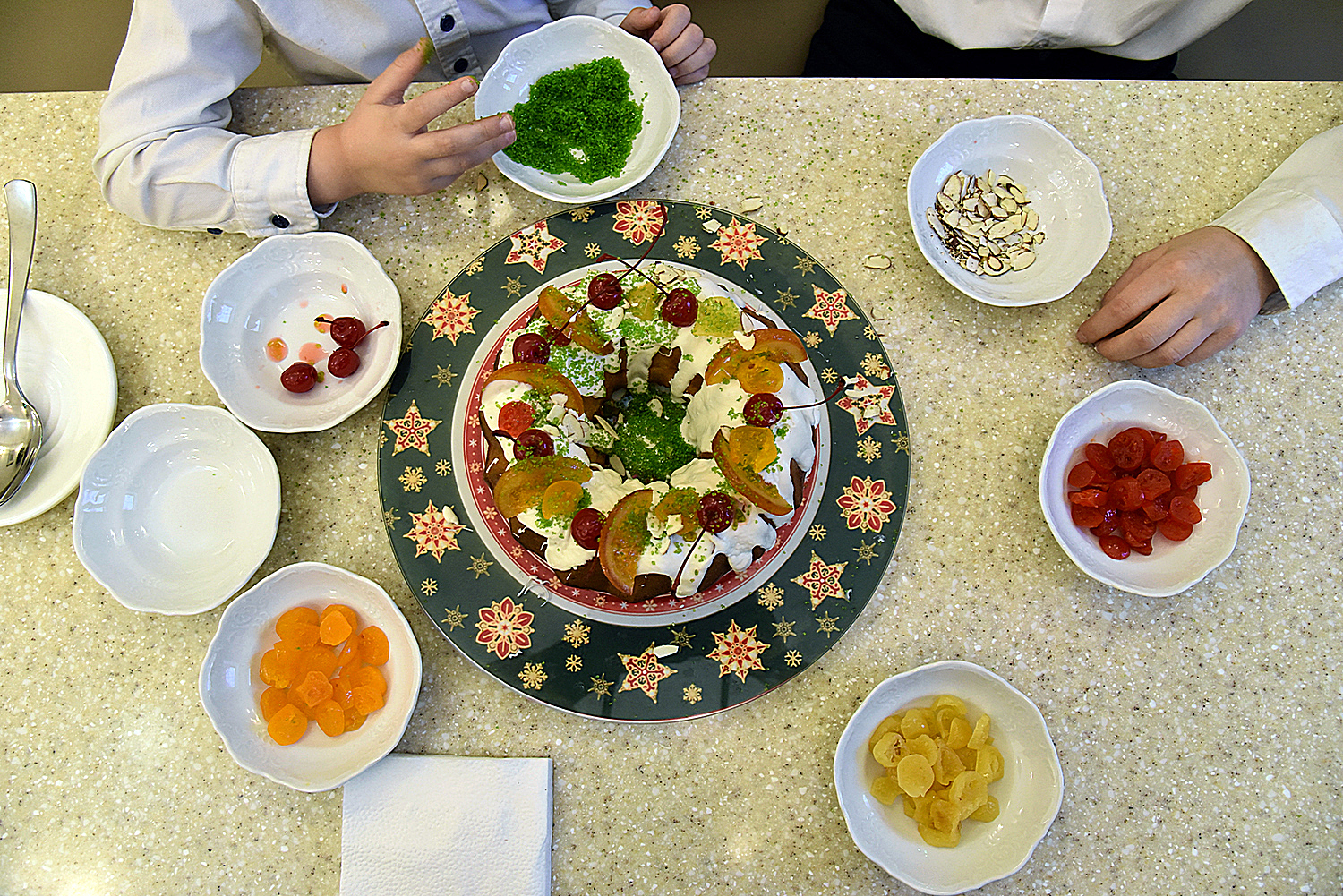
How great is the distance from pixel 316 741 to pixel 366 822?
13cm

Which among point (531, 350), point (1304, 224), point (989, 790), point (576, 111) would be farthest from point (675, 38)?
point (989, 790)

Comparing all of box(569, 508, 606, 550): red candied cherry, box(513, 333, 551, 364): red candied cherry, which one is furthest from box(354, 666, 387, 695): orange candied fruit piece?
box(513, 333, 551, 364): red candied cherry

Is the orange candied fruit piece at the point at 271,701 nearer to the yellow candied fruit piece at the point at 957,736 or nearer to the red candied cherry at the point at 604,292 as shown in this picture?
the red candied cherry at the point at 604,292

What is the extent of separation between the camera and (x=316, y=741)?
1.02 meters

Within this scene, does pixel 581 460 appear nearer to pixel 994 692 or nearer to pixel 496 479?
pixel 496 479

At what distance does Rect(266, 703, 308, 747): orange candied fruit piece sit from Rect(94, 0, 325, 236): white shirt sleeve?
0.73 meters

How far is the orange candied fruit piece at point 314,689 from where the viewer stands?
1.00m

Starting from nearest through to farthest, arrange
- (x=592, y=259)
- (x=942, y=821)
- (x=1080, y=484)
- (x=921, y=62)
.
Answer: (x=942, y=821) → (x=1080, y=484) → (x=592, y=259) → (x=921, y=62)

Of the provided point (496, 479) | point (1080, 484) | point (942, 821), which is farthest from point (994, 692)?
point (496, 479)

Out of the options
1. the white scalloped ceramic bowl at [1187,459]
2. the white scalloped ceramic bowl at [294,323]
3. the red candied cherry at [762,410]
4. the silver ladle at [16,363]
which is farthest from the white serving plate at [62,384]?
the white scalloped ceramic bowl at [1187,459]

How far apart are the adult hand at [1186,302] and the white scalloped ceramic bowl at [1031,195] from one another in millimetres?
77

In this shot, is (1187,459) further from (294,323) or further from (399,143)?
(294,323)

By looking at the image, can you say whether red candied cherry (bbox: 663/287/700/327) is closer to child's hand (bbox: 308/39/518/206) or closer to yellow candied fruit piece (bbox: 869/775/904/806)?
child's hand (bbox: 308/39/518/206)

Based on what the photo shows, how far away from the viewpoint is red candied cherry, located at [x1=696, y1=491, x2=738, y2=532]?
93 centimetres
